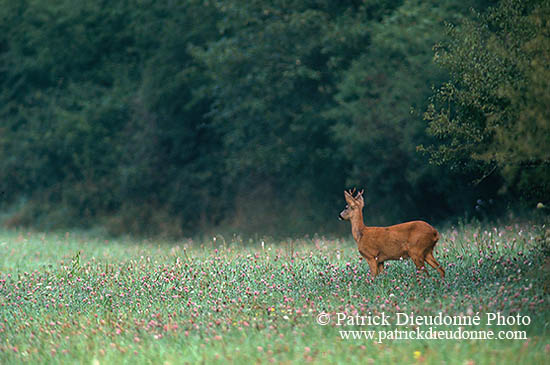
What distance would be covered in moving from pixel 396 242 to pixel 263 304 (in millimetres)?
2087

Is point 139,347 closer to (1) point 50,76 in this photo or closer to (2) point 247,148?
(2) point 247,148

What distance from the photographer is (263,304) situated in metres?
9.41

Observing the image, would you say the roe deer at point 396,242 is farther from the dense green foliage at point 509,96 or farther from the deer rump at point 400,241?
the dense green foliage at point 509,96

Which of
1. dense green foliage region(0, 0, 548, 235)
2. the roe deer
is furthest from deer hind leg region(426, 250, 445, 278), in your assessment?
dense green foliage region(0, 0, 548, 235)

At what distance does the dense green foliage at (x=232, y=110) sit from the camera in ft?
63.2

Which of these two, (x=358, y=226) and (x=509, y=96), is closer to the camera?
(x=509, y=96)

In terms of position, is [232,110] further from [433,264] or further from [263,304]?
[263,304]

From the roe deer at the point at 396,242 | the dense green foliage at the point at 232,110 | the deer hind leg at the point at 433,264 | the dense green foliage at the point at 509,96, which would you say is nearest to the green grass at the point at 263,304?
the deer hind leg at the point at 433,264

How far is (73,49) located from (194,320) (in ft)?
85.4

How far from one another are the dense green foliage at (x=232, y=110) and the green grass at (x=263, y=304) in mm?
1799

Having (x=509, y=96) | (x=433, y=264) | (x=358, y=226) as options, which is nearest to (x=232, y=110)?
(x=358, y=226)

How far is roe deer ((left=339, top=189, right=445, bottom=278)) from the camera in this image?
9.82 metres

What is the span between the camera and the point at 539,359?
6438mm

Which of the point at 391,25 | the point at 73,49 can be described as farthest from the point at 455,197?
the point at 73,49
